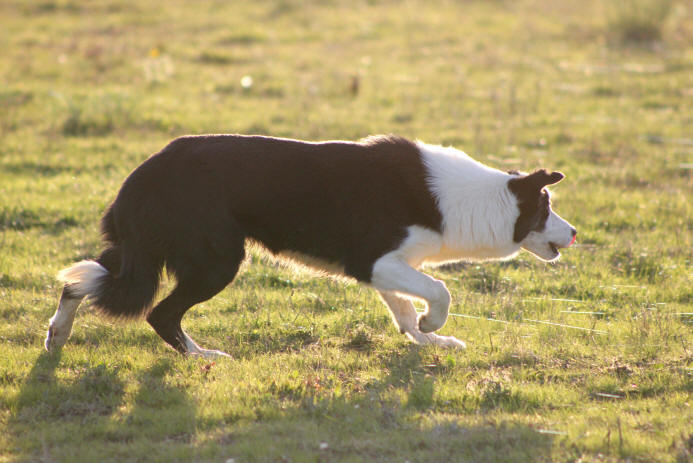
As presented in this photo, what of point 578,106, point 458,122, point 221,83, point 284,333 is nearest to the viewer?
point 284,333

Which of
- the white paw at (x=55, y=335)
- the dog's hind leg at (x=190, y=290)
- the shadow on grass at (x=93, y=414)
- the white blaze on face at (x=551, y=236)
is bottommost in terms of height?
the shadow on grass at (x=93, y=414)

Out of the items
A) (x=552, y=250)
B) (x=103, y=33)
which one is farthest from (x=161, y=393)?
(x=103, y=33)

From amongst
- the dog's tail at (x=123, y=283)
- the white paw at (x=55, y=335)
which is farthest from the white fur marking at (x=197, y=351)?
the white paw at (x=55, y=335)

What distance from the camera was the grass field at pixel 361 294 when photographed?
15.1ft

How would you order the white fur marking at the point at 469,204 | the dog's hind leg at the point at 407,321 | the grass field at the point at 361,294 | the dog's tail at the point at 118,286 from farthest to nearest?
the dog's hind leg at the point at 407,321
the white fur marking at the point at 469,204
the dog's tail at the point at 118,286
the grass field at the point at 361,294

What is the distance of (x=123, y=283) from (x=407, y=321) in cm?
209

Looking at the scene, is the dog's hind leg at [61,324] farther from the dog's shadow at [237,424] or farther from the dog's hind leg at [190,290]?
the dog's hind leg at [190,290]

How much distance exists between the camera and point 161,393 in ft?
16.6

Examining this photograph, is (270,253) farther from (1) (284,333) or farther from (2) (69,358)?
(2) (69,358)

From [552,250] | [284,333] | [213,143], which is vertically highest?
[213,143]

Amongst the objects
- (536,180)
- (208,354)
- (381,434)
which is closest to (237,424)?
(381,434)

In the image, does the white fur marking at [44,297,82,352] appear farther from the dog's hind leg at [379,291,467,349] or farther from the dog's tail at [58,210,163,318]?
the dog's hind leg at [379,291,467,349]

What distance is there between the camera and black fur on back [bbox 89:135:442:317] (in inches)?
212

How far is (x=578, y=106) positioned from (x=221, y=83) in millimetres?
6333
